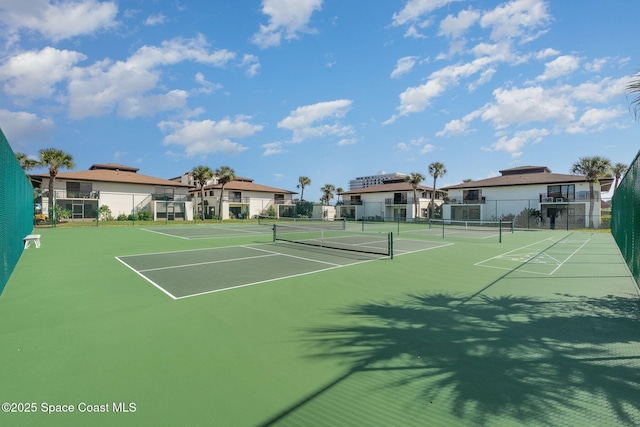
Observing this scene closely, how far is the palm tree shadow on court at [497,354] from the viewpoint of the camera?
10.7 feet

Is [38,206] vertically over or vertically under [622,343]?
over

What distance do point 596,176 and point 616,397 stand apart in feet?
155

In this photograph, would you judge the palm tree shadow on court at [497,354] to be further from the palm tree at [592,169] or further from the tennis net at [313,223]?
the palm tree at [592,169]

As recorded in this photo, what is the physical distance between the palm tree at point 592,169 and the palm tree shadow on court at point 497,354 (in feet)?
137

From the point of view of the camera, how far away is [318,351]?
446 centimetres

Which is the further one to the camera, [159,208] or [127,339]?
[159,208]

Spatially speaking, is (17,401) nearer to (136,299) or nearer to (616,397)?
(136,299)

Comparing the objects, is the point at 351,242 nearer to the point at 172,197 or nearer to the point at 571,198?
the point at 571,198

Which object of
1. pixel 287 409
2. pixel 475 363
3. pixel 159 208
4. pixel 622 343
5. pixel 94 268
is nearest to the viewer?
pixel 287 409

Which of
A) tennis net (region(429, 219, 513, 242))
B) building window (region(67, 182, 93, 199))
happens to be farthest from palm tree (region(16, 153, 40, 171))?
tennis net (region(429, 219, 513, 242))

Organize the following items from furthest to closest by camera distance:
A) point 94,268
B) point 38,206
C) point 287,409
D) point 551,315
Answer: point 38,206 < point 94,268 < point 551,315 < point 287,409

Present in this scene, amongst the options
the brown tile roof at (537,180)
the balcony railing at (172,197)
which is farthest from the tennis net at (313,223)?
the brown tile roof at (537,180)

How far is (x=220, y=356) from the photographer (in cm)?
428

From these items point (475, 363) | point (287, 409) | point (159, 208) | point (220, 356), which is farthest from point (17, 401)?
point (159, 208)
